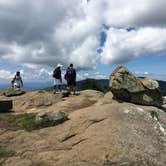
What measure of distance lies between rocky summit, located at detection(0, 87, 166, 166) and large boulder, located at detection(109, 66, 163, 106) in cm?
442

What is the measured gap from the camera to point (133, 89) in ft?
87.0

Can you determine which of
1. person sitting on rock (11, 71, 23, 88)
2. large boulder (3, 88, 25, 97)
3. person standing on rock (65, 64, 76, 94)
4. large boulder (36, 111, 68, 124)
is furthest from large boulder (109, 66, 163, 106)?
person sitting on rock (11, 71, 23, 88)

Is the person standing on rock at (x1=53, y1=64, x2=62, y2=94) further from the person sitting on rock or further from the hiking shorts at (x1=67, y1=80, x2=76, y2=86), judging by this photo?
the person sitting on rock

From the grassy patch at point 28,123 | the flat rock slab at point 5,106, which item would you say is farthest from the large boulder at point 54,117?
the flat rock slab at point 5,106

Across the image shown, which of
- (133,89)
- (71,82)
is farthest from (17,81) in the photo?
(133,89)

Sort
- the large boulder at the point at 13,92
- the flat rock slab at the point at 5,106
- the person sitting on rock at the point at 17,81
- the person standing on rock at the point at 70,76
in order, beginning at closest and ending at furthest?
the flat rock slab at the point at 5,106, the person standing on rock at the point at 70,76, the large boulder at the point at 13,92, the person sitting on rock at the point at 17,81

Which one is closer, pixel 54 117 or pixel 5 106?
pixel 54 117

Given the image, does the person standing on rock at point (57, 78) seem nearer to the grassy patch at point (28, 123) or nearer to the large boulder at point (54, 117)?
the grassy patch at point (28, 123)

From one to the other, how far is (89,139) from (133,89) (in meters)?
10.4

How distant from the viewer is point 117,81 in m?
27.2

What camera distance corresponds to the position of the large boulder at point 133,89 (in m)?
26.5

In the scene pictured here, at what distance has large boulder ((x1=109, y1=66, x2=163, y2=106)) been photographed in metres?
26.5

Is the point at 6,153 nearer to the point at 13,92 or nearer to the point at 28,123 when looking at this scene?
the point at 28,123

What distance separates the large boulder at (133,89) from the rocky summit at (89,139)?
14.5 ft
